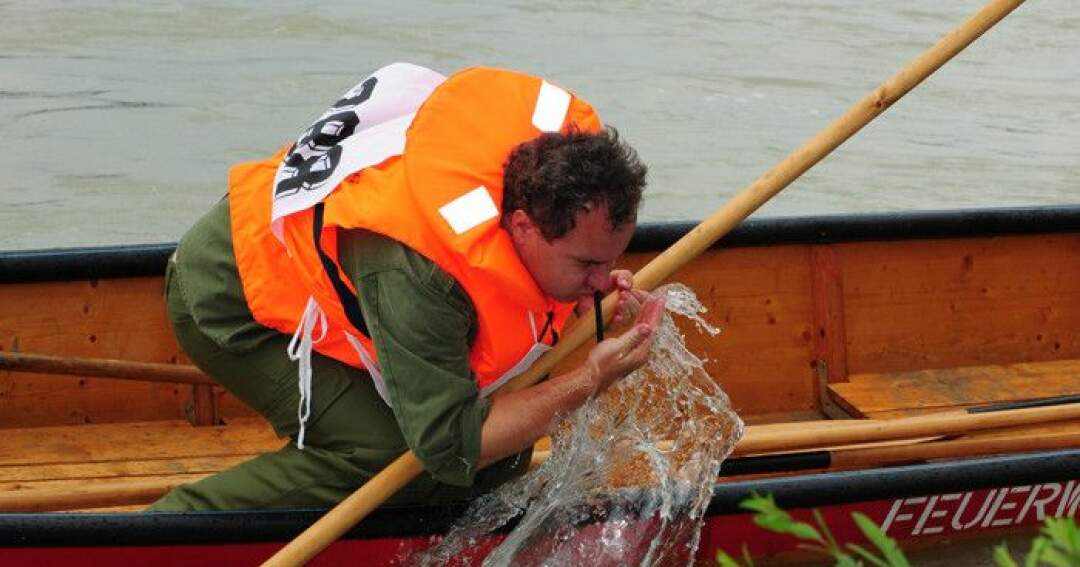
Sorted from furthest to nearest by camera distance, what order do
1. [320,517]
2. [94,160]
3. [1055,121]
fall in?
1. [1055,121]
2. [94,160]
3. [320,517]

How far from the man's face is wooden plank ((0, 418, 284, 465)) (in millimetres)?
2060

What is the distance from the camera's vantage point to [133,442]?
17.7ft

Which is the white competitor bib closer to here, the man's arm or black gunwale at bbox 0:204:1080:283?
the man's arm

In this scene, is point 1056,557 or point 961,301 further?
point 961,301

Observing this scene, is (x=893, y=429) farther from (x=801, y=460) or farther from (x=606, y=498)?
(x=606, y=498)

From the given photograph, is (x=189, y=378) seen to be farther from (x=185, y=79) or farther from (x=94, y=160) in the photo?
(x=185, y=79)

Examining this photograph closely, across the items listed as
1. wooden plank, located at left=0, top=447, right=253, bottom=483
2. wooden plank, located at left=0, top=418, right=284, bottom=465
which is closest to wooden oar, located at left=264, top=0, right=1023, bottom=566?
Answer: wooden plank, located at left=0, top=447, right=253, bottom=483

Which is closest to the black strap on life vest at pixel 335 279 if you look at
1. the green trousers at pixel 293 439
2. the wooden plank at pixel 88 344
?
the green trousers at pixel 293 439

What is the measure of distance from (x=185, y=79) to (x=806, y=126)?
4833 millimetres

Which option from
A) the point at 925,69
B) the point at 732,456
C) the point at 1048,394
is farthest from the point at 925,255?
the point at 925,69

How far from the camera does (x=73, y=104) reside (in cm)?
1271

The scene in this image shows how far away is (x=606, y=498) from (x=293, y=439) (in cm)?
79

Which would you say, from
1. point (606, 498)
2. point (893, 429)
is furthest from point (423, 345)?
point (893, 429)

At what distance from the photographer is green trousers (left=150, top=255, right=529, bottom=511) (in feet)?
12.9
